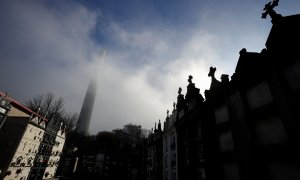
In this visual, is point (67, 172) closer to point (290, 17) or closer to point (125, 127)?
point (125, 127)

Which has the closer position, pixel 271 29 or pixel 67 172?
pixel 271 29

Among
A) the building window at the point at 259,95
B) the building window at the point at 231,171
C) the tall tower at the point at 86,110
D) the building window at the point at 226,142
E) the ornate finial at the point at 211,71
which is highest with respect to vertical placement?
the tall tower at the point at 86,110

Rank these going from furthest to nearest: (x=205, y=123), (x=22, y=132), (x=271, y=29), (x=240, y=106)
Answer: (x=22, y=132) < (x=205, y=123) < (x=240, y=106) < (x=271, y=29)

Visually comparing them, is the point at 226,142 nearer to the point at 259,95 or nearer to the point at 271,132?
the point at 271,132

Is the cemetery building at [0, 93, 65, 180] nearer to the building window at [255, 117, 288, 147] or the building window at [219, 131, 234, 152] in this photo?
the building window at [219, 131, 234, 152]

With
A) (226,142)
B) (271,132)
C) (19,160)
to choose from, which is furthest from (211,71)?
(19,160)

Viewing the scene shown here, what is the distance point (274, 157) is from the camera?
27.6ft

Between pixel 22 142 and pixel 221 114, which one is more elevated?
pixel 22 142

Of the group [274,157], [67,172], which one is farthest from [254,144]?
[67,172]

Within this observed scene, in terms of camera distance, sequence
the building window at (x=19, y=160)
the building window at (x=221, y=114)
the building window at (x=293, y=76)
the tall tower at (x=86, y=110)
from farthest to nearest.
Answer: the tall tower at (x=86, y=110), the building window at (x=19, y=160), the building window at (x=221, y=114), the building window at (x=293, y=76)

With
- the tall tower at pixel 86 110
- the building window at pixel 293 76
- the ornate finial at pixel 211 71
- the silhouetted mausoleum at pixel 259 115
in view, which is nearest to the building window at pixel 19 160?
the silhouetted mausoleum at pixel 259 115

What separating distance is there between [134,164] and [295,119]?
4839cm

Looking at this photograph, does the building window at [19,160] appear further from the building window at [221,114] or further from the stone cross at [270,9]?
the stone cross at [270,9]

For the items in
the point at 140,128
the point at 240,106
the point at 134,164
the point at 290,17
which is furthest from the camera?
the point at 140,128
